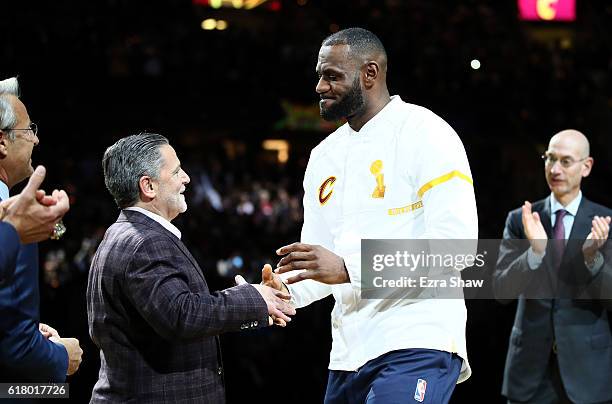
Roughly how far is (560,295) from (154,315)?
8.17 ft

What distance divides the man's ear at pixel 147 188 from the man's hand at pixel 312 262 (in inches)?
21.7

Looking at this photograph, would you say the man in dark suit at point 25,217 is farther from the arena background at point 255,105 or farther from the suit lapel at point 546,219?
the arena background at point 255,105

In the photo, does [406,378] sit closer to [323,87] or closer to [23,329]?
[323,87]

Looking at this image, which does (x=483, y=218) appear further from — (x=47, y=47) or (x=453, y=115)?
(x=47, y=47)

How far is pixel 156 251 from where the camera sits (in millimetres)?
2910

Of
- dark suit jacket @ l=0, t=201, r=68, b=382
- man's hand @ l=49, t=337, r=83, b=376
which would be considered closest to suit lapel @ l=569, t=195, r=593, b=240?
man's hand @ l=49, t=337, r=83, b=376

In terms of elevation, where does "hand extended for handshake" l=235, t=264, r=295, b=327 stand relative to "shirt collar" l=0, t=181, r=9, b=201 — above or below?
below

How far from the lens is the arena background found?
8.27 meters

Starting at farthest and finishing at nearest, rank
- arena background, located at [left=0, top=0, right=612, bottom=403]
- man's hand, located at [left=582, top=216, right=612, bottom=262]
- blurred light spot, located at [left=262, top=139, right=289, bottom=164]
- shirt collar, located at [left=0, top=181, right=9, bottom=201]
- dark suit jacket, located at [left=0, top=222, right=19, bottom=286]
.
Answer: blurred light spot, located at [left=262, top=139, right=289, bottom=164], arena background, located at [left=0, top=0, right=612, bottom=403], man's hand, located at [left=582, top=216, right=612, bottom=262], shirt collar, located at [left=0, top=181, right=9, bottom=201], dark suit jacket, located at [left=0, top=222, right=19, bottom=286]

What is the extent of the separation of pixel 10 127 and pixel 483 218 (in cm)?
730

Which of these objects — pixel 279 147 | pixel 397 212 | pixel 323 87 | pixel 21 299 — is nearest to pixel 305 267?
pixel 397 212

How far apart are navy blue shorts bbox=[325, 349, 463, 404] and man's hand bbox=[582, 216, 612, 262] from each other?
133 cm

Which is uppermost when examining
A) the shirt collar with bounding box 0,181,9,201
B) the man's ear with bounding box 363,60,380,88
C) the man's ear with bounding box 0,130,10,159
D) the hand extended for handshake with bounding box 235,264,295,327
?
the man's ear with bounding box 363,60,380,88

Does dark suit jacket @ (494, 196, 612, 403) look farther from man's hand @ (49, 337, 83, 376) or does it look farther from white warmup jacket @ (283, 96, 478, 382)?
man's hand @ (49, 337, 83, 376)
